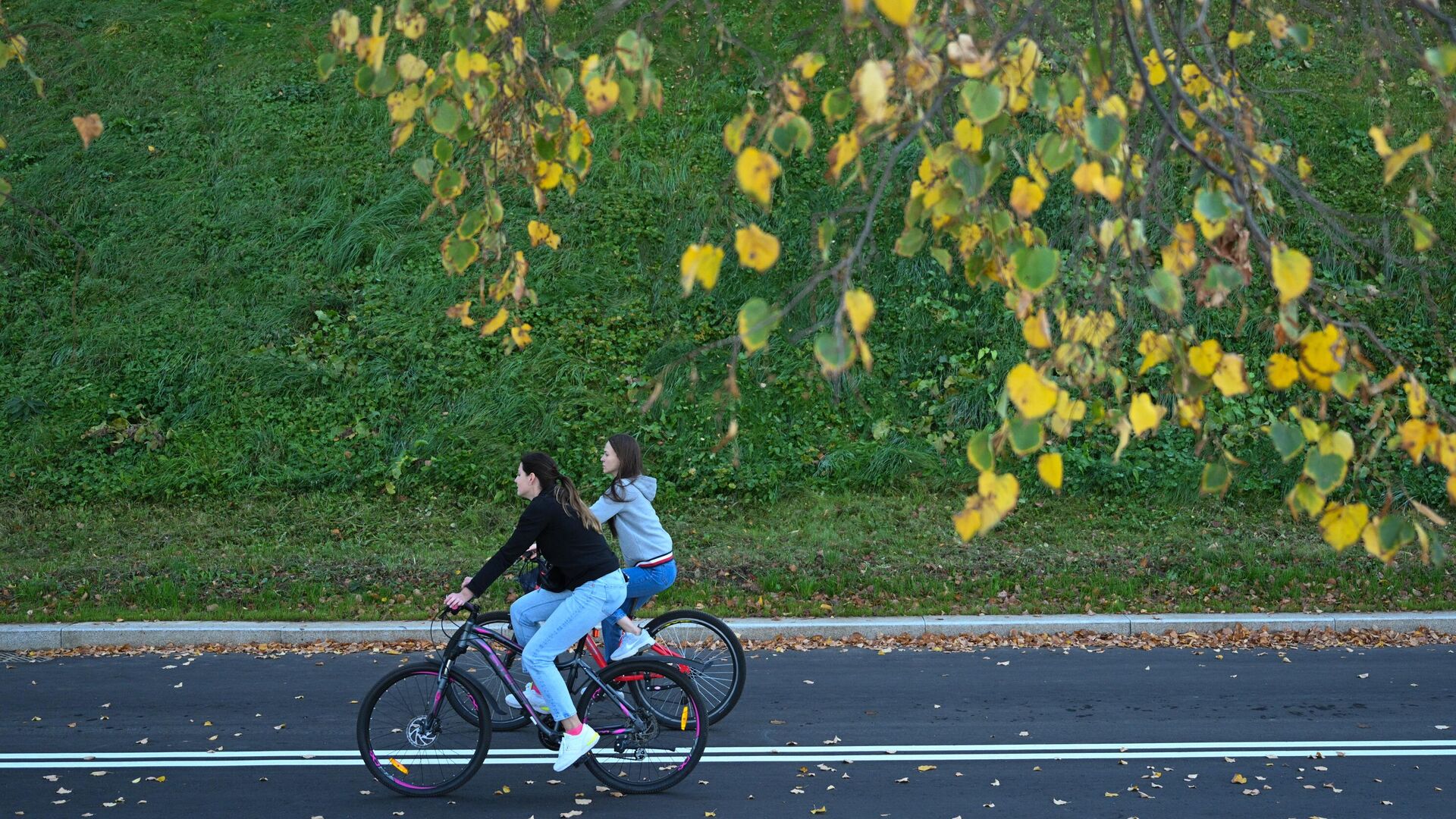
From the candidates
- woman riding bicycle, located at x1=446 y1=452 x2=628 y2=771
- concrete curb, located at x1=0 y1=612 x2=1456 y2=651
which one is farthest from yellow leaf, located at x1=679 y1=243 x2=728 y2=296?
concrete curb, located at x1=0 y1=612 x2=1456 y2=651

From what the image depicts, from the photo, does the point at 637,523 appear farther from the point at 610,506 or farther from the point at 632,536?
the point at 610,506

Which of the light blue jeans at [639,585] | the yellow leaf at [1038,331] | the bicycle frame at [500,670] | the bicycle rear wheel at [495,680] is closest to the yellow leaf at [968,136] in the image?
the yellow leaf at [1038,331]

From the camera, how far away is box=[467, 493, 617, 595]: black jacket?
591 centimetres

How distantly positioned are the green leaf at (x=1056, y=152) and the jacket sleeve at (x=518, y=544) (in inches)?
141

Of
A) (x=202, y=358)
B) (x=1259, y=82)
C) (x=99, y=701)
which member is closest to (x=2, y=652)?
(x=99, y=701)

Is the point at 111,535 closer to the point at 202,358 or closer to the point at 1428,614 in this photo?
the point at 202,358

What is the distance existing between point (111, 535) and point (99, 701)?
14.4 ft

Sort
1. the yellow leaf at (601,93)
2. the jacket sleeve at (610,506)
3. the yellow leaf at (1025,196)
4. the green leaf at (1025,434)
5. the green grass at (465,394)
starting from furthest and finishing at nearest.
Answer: the green grass at (465,394) → the jacket sleeve at (610,506) → the yellow leaf at (601,93) → the yellow leaf at (1025,196) → the green leaf at (1025,434)

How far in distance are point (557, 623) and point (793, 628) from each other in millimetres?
3837

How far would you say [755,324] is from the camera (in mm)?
2600

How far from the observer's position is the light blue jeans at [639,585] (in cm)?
706

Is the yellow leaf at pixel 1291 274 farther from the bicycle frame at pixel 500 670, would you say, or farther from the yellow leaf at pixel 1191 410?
the bicycle frame at pixel 500 670

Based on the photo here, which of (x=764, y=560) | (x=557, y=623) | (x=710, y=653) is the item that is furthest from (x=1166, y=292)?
(x=764, y=560)

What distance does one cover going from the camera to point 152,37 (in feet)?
63.0
